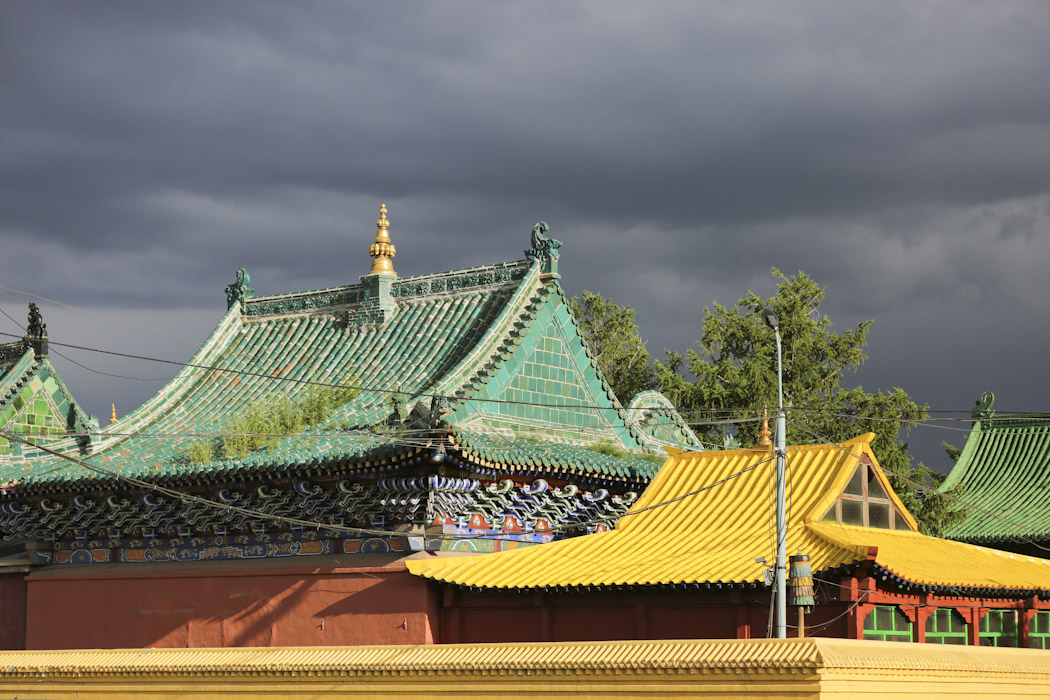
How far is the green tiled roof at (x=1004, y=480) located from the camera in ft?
99.8

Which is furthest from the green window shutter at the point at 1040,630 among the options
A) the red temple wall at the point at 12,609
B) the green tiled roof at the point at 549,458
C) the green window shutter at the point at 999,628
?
the red temple wall at the point at 12,609

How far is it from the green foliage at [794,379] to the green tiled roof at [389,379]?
38.5 ft

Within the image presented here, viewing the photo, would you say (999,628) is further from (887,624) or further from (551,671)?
(551,671)

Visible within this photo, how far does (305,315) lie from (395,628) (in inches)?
324

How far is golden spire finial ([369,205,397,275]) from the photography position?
81.4 feet

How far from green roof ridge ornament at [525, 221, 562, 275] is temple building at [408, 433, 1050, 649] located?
4087 millimetres

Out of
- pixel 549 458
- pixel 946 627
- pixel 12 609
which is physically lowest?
pixel 12 609

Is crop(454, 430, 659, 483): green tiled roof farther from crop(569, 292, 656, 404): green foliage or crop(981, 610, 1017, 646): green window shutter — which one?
crop(569, 292, 656, 404): green foliage

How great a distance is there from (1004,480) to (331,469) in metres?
20.1

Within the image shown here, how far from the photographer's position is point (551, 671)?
1353 centimetres

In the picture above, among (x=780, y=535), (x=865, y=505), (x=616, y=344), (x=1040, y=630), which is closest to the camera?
(x=780, y=535)

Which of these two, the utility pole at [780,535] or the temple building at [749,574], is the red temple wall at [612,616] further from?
the utility pole at [780,535]

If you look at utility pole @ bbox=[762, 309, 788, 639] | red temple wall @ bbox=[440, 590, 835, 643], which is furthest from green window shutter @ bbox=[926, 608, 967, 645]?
utility pole @ bbox=[762, 309, 788, 639]

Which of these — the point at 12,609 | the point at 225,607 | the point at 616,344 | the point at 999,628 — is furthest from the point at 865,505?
the point at 616,344
